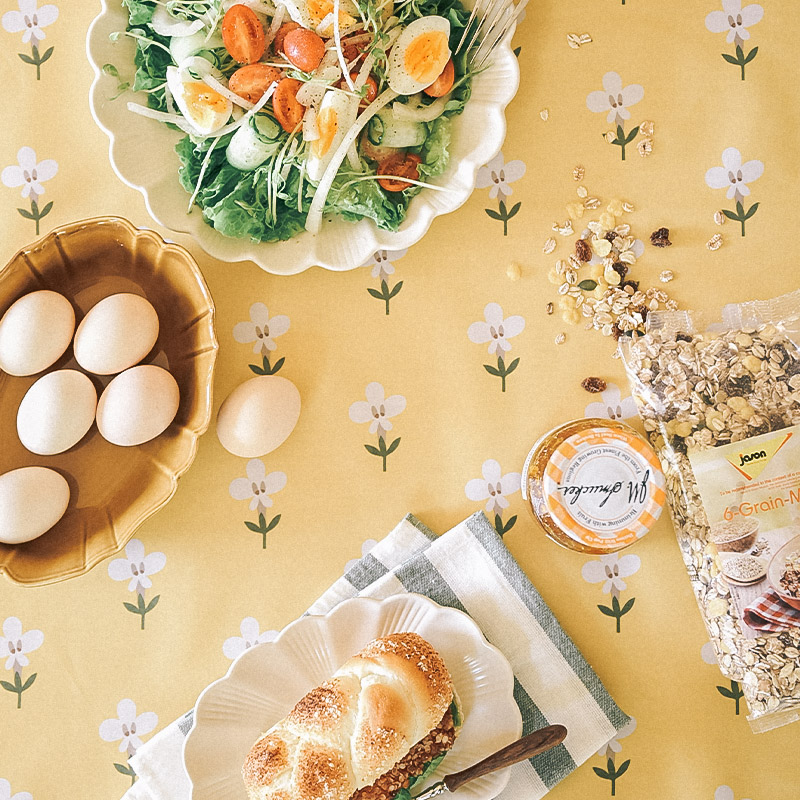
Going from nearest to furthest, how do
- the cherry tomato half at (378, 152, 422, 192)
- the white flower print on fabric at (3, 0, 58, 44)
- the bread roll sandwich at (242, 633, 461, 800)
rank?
the bread roll sandwich at (242, 633, 461, 800), the cherry tomato half at (378, 152, 422, 192), the white flower print on fabric at (3, 0, 58, 44)

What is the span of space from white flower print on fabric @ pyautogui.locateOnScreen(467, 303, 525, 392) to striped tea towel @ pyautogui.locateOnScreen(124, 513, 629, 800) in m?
0.21

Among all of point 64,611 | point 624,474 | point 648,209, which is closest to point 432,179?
point 648,209

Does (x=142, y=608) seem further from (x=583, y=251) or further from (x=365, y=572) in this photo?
(x=583, y=251)

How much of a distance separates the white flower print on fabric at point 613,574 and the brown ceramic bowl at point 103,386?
0.57m

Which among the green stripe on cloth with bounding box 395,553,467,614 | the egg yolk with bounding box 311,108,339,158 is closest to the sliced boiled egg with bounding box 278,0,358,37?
the egg yolk with bounding box 311,108,339,158

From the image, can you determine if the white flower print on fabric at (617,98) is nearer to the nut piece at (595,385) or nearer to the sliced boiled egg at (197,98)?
the nut piece at (595,385)

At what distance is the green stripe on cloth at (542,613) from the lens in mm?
987

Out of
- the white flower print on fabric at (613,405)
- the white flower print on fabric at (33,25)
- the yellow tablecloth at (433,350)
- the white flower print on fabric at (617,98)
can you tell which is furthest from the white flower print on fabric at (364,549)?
the white flower print on fabric at (33,25)

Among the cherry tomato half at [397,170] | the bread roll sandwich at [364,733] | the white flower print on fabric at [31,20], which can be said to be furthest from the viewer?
the white flower print on fabric at [31,20]

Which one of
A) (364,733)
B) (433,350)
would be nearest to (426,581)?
(364,733)

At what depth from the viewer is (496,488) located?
1.04 metres

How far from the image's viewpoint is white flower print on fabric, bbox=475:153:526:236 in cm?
104

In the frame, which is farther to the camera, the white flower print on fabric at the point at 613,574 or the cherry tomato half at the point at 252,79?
the white flower print on fabric at the point at 613,574

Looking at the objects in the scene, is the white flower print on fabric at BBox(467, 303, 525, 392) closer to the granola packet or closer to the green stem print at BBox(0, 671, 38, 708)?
the granola packet
